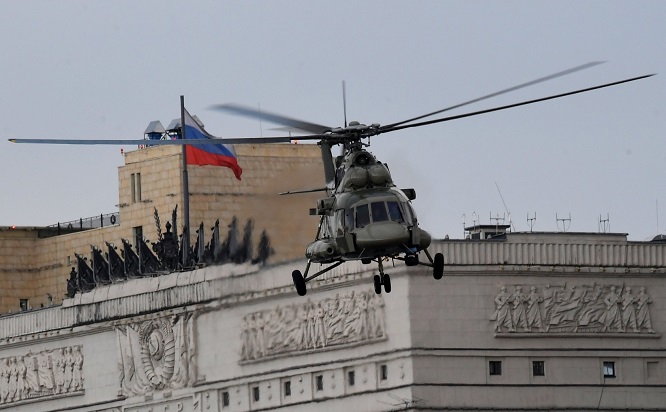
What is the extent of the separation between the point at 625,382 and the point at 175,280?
3364 centimetres

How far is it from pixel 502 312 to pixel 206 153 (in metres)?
41.7

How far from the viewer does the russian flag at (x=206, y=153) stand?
639ft

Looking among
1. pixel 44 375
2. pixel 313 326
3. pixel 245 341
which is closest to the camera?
pixel 313 326

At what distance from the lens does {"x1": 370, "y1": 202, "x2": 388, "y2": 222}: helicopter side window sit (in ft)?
352

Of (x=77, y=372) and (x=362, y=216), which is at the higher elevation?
(x=362, y=216)

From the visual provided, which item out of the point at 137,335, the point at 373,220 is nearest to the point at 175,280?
the point at 137,335

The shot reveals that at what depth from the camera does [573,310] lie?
522 feet

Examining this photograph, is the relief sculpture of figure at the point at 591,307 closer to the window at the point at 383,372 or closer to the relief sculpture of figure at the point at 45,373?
the window at the point at 383,372

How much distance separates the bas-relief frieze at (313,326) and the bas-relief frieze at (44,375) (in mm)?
21864

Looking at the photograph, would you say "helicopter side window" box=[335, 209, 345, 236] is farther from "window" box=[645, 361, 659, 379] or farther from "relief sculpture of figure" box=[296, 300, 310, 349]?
"relief sculpture of figure" box=[296, 300, 310, 349]

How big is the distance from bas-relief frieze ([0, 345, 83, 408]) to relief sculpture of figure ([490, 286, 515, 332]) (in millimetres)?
40731

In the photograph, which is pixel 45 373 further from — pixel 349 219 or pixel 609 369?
pixel 349 219

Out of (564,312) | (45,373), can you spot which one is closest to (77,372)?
(45,373)

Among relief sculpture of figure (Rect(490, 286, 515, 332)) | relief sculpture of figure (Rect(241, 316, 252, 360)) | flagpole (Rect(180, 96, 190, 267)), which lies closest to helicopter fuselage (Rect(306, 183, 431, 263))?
relief sculpture of figure (Rect(490, 286, 515, 332))
